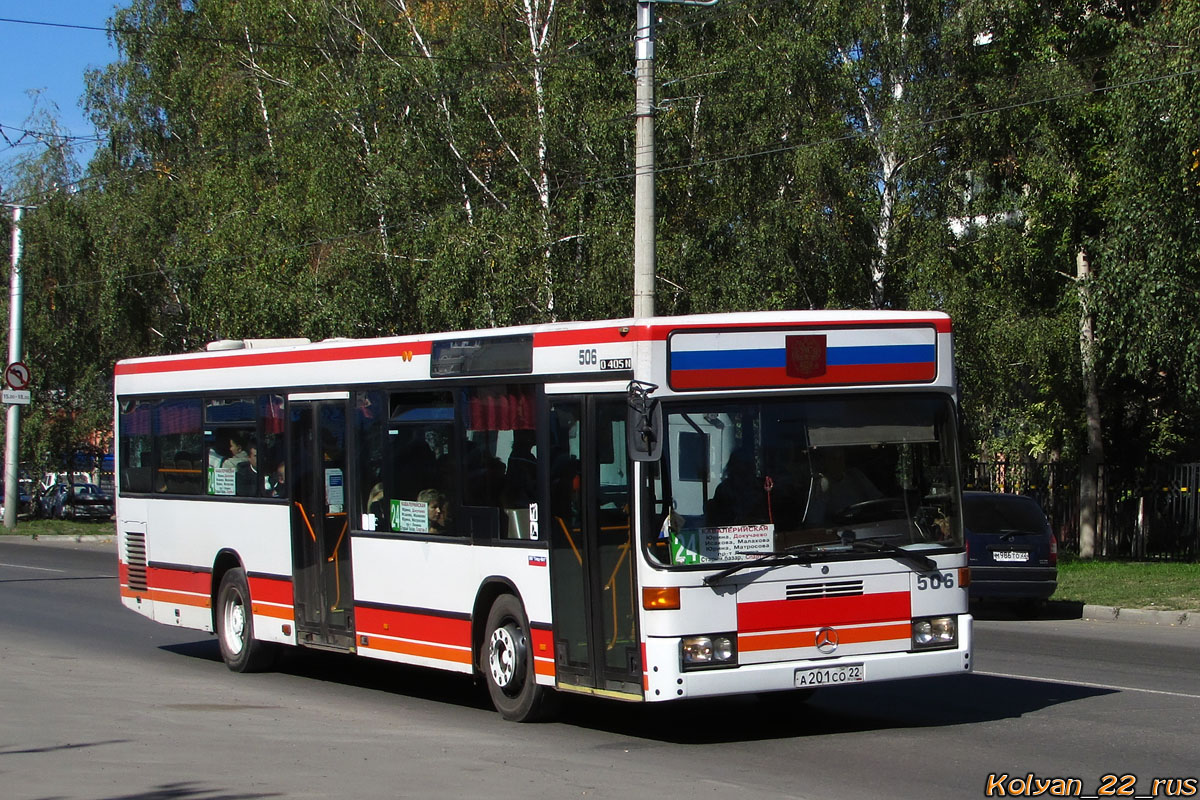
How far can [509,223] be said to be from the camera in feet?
98.5

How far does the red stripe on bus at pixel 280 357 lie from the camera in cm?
1228

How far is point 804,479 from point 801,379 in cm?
66

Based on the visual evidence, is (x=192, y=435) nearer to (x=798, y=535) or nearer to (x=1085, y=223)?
(x=798, y=535)

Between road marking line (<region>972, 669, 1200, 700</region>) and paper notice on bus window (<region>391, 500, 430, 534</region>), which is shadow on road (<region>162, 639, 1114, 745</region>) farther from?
paper notice on bus window (<region>391, 500, 430, 534</region>)

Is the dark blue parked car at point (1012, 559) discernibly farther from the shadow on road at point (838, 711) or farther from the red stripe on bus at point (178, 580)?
the red stripe on bus at point (178, 580)

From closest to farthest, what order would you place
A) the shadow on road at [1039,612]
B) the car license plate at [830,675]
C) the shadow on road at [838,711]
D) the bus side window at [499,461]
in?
the car license plate at [830,675]
the shadow on road at [838,711]
the bus side window at [499,461]
the shadow on road at [1039,612]

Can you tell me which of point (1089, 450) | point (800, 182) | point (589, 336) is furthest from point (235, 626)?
point (1089, 450)

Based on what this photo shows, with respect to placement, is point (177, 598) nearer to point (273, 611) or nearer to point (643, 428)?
point (273, 611)

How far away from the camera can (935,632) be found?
10016 mm

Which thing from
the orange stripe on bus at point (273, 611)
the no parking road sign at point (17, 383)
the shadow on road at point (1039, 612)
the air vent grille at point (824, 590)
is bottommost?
the shadow on road at point (1039, 612)

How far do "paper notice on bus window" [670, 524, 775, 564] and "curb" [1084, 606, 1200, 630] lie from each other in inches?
412

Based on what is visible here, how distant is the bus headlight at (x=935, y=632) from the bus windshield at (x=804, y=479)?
0.48 m

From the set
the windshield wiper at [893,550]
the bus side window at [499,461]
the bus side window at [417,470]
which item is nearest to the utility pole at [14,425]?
the bus side window at [417,470]

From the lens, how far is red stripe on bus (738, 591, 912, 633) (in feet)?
31.1
